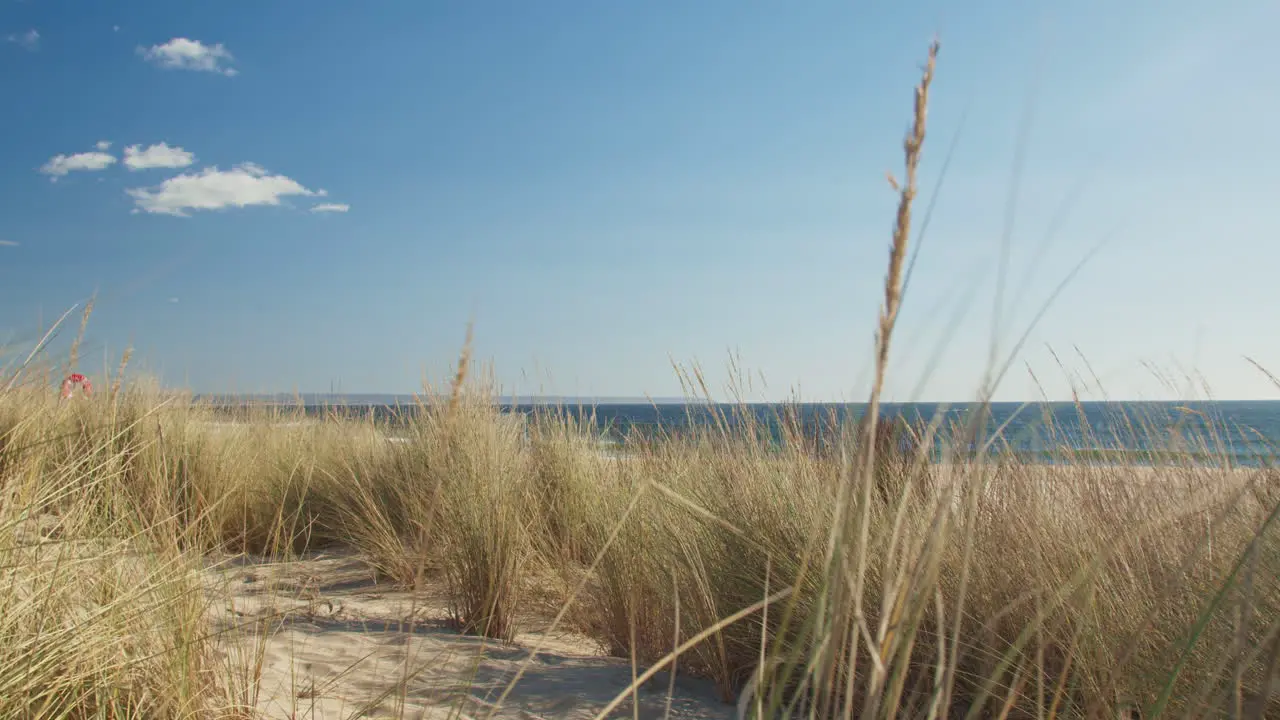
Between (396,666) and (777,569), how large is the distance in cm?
147

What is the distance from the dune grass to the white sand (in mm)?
108

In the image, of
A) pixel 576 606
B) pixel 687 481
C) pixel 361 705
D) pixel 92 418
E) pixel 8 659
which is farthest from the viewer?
pixel 92 418

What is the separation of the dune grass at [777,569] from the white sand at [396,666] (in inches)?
4.2

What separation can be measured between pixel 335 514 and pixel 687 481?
11.4 feet

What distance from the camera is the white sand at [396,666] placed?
2.29 metres

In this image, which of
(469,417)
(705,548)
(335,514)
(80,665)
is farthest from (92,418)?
(705,548)

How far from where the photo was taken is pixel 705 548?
2.98 m

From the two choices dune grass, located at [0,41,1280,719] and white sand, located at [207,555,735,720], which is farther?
white sand, located at [207,555,735,720]

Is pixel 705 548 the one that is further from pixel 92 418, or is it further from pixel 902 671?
pixel 92 418

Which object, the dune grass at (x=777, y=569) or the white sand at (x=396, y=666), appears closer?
the dune grass at (x=777, y=569)

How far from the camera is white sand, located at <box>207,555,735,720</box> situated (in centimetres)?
229

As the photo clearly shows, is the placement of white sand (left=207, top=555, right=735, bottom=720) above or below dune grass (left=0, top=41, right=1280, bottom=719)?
below

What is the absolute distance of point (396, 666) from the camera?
291 centimetres

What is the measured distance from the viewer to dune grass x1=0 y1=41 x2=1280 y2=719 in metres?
0.97
